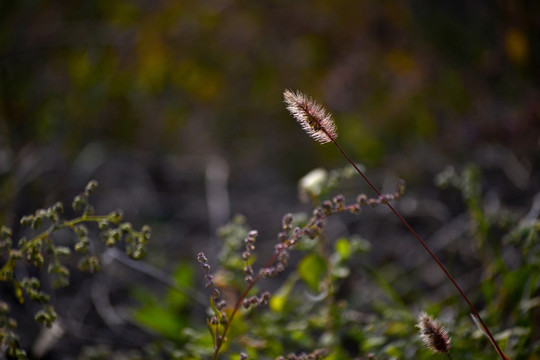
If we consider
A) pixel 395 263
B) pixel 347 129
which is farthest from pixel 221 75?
pixel 395 263

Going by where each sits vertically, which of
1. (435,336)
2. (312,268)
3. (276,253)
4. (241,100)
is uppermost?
(241,100)

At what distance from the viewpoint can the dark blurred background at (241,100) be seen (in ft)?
5.50

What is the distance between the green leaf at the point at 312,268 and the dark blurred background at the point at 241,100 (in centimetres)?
63

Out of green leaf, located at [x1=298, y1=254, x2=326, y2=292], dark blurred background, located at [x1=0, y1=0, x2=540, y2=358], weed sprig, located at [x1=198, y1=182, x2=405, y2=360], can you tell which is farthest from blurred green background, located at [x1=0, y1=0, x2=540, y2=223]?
weed sprig, located at [x1=198, y1=182, x2=405, y2=360]

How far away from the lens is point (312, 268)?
97 centimetres

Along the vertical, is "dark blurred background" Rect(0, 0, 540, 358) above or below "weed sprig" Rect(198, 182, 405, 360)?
above

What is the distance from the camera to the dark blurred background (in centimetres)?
168

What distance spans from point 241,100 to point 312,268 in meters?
1.39

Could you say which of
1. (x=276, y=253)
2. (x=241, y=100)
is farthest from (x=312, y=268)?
(x=241, y=100)

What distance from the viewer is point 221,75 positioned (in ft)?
7.27

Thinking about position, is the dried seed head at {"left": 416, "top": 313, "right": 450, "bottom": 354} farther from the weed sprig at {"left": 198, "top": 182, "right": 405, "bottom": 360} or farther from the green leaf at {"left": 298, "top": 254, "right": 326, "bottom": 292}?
the green leaf at {"left": 298, "top": 254, "right": 326, "bottom": 292}

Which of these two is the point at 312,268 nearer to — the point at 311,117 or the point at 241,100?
the point at 311,117

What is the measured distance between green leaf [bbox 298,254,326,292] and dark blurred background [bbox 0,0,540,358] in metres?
0.63

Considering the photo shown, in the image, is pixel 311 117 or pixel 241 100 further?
pixel 241 100
